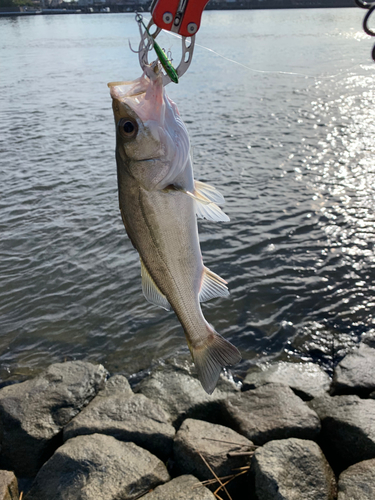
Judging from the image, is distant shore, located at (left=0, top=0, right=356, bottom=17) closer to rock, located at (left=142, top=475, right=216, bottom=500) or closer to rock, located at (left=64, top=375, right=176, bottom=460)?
rock, located at (left=64, top=375, right=176, bottom=460)

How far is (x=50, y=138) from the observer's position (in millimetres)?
17375

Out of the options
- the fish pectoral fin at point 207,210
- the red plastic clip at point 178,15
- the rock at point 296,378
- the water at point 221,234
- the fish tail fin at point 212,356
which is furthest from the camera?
the water at point 221,234

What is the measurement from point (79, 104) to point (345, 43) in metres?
28.6

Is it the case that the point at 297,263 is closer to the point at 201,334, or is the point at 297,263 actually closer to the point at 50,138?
the point at 201,334

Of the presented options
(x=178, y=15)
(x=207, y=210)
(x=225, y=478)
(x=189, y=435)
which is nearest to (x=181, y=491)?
(x=225, y=478)

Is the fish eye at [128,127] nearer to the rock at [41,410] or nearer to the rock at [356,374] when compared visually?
the rock at [41,410]

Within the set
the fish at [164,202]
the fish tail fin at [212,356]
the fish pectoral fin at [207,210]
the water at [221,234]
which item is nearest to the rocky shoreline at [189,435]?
the water at [221,234]

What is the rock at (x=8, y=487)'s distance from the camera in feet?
13.6

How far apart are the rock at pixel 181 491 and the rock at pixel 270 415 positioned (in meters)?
0.98

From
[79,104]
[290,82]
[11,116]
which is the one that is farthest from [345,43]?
[11,116]

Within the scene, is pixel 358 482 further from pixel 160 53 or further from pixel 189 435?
pixel 160 53

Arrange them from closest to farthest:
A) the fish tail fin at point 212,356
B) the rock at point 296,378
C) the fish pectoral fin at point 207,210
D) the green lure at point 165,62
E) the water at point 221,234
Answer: the green lure at point 165,62, the fish pectoral fin at point 207,210, the fish tail fin at point 212,356, the rock at point 296,378, the water at point 221,234

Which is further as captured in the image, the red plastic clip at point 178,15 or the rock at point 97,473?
the rock at point 97,473

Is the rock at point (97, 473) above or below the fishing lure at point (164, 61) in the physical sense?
below
